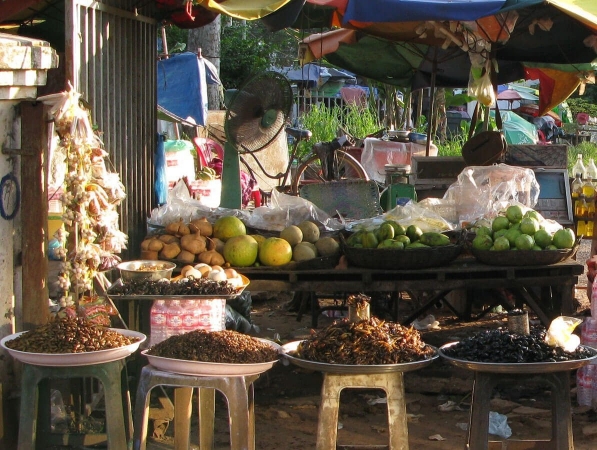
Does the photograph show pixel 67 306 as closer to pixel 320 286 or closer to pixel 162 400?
pixel 162 400

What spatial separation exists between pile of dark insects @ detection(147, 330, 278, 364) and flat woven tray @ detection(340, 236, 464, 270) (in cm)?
209

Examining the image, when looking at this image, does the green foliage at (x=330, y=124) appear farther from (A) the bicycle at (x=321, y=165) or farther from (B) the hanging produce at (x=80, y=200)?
(B) the hanging produce at (x=80, y=200)

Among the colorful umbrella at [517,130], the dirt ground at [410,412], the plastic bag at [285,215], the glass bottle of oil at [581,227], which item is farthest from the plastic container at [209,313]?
the colorful umbrella at [517,130]

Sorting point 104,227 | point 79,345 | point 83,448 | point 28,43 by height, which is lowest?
point 83,448

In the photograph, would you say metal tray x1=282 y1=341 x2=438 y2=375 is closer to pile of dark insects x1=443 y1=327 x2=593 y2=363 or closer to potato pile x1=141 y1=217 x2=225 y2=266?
pile of dark insects x1=443 y1=327 x2=593 y2=363

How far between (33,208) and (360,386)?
199cm

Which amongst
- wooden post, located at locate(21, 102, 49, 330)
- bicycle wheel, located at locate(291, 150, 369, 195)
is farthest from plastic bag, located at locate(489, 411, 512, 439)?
bicycle wheel, located at locate(291, 150, 369, 195)

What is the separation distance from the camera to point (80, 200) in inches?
175

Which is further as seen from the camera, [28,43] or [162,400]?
[162,400]

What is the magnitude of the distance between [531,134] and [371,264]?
1573 centimetres

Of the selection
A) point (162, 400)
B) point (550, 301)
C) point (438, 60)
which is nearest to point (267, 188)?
point (438, 60)

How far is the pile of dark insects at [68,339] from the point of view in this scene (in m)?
3.89

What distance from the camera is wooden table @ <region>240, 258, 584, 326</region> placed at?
6070 millimetres

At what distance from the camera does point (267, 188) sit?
15.0 m
